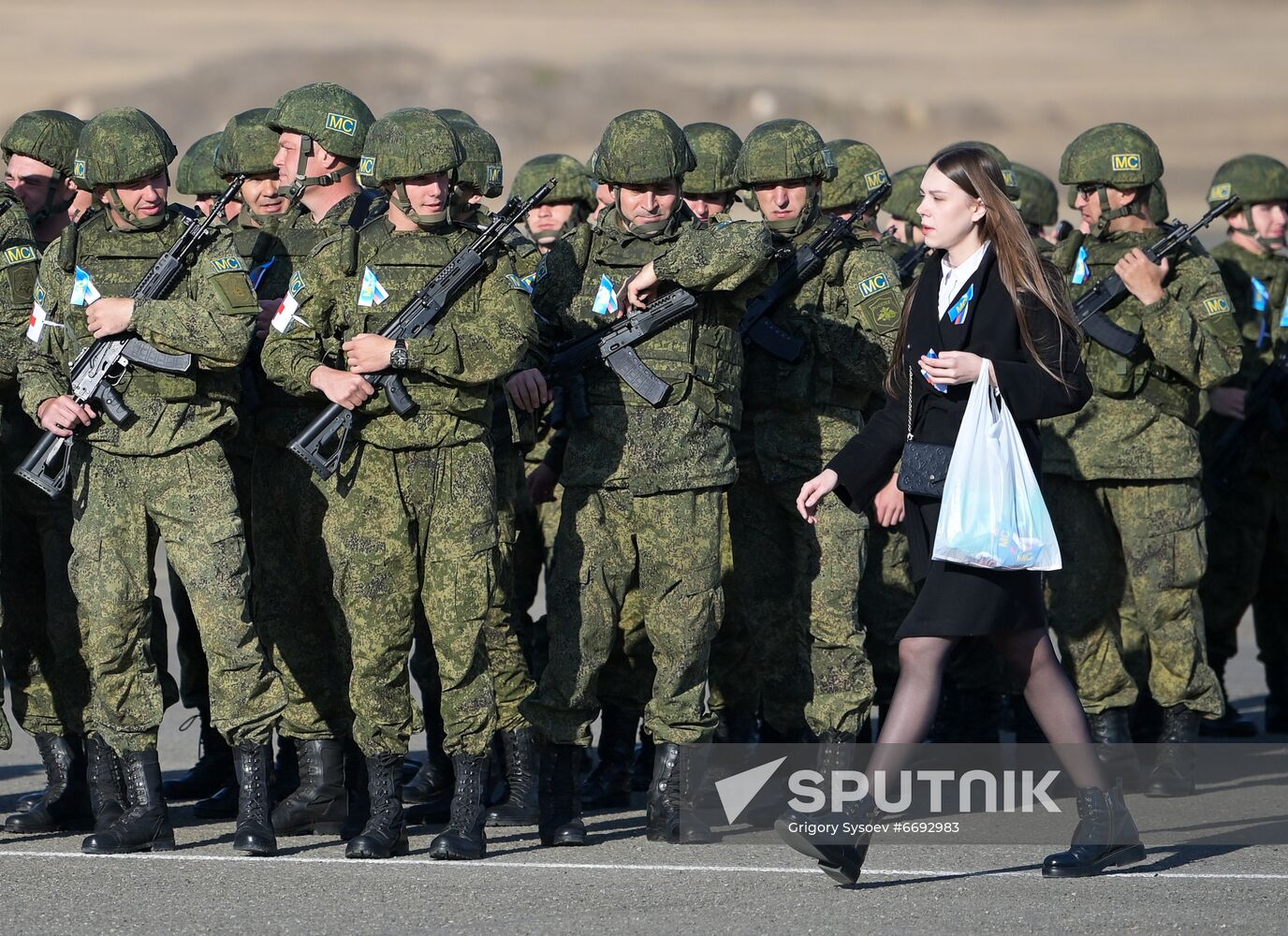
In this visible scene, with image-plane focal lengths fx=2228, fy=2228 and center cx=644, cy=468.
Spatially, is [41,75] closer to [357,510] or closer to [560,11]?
[560,11]

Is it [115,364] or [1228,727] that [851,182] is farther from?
[115,364]

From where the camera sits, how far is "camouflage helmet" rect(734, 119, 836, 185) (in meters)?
8.12

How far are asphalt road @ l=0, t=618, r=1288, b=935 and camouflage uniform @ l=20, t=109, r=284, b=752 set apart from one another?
53 centimetres

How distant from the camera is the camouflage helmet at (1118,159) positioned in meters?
8.57

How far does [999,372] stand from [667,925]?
5.94 feet

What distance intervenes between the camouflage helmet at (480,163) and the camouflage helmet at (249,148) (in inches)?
26.9

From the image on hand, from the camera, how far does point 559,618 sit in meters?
7.49

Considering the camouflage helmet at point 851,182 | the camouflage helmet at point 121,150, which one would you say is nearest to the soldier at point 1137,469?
the camouflage helmet at point 851,182

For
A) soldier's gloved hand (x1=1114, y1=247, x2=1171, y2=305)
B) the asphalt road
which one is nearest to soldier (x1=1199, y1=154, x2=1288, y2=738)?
soldier's gloved hand (x1=1114, y1=247, x2=1171, y2=305)

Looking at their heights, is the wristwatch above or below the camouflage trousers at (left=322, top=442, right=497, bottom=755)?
above

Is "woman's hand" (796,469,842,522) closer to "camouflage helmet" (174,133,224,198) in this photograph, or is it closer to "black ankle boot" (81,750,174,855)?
"black ankle boot" (81,750,174,855)

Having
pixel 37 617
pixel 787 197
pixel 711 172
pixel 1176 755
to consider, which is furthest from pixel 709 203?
pixel 37 617

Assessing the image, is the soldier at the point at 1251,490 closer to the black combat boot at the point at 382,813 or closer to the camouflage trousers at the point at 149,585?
the black combat boot at the point at 382,813

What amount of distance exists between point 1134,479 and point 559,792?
2.62 metres
